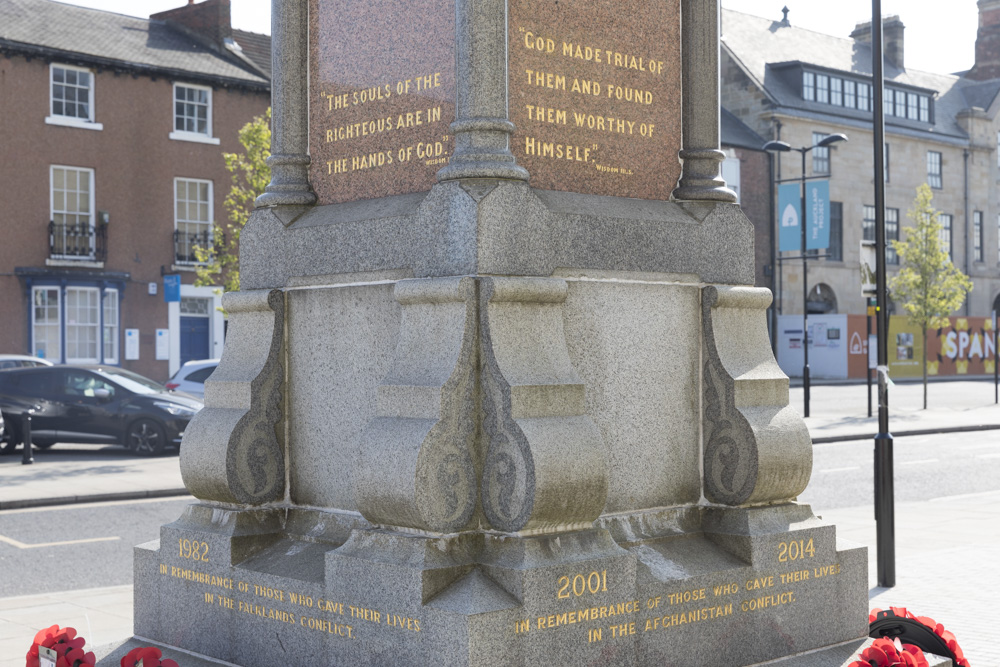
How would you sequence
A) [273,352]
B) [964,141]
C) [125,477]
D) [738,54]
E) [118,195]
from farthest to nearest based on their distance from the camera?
[964,141] → [738,54] → [118,195] → [125,477] → [273,352]

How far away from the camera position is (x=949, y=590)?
8.34 meters

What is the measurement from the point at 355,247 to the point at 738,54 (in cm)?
4769

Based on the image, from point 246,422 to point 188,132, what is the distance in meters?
31.8

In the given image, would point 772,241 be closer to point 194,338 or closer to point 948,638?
point 194,338

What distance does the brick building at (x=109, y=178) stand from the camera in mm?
32219

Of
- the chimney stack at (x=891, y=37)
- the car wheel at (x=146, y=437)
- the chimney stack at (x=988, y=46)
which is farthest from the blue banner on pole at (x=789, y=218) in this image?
the chimney stack at (x=988, y=46)

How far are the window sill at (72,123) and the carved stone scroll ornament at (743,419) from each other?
31.1 m

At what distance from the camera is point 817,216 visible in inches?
1351

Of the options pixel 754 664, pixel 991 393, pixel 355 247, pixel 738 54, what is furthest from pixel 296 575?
pixel 738 54

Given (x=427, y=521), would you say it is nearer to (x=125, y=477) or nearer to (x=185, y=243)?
(x=125, y=477)

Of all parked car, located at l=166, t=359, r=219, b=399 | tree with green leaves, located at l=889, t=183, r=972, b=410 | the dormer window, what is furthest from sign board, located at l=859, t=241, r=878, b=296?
the dormer window

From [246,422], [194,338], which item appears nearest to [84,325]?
[194,338]

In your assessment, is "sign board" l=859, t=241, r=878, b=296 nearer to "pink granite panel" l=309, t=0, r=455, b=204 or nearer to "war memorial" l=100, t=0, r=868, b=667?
"war memorial" l=100, t=0, r=868, b=667

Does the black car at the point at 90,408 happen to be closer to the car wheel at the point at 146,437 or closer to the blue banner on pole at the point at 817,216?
the car wheel at the point at 146,437
